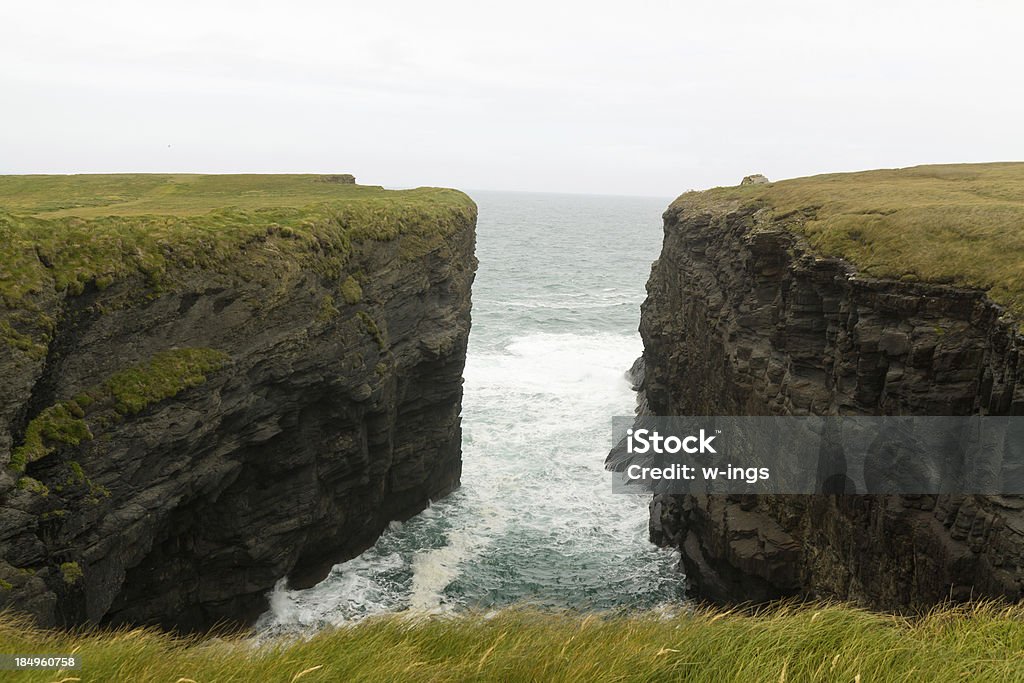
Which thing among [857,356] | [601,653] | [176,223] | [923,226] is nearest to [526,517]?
[857,356]

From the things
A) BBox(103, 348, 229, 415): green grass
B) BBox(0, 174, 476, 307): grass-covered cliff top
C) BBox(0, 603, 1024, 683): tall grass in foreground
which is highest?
BBox(0, 174, 476, 307): grass-covered cliff top

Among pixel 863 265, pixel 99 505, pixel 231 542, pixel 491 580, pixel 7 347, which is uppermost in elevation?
pixel 863 265

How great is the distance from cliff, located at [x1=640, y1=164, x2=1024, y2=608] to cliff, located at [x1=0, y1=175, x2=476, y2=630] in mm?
10884

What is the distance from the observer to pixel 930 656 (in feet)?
26.2

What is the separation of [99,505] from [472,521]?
17606mm

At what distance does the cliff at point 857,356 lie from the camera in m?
17.5

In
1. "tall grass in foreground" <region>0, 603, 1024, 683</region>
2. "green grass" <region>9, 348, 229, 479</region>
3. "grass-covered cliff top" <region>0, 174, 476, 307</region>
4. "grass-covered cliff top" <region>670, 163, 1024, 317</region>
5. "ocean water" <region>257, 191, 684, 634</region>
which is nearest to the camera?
"tall grass in foreground" <region>0, 603, 1024, 683</region>

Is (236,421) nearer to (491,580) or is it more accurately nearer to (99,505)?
(99,505)

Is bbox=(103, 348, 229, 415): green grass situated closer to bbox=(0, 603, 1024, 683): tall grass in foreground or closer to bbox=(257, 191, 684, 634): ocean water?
bbox=(257, 191, 684, 634): ocean water

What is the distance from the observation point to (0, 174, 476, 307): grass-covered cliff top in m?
A: 17.3

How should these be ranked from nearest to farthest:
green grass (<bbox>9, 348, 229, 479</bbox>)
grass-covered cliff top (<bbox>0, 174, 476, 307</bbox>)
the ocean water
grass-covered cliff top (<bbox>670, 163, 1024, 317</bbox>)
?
green grass (<bbox>9, 348, 229, 479</bbox>), grass-covered cliff top (<bbox>0, 174, 476, 307</bbox>), grass-covered cliff top (<bbox>670, 163, 1024, 317</bbox>), the ocean water

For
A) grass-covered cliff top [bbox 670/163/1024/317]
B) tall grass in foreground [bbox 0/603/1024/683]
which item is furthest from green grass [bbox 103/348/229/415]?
grass-covered cliff top [bbox 670/163/1024/317]

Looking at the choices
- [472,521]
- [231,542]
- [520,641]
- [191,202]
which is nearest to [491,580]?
[472,521]

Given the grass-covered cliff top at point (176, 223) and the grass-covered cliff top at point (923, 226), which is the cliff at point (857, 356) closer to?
the grass-covered cliff top at point (923, 226)
